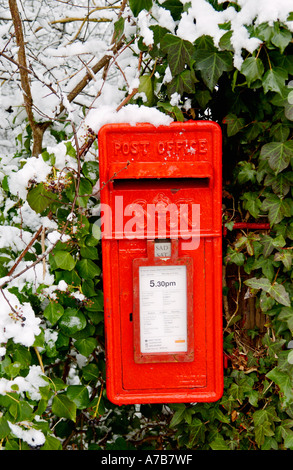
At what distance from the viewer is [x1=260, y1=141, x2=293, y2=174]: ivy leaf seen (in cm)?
186

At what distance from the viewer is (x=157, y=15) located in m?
1.96

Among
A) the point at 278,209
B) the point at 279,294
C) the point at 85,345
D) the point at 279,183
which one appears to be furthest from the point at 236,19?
the point at 85,345

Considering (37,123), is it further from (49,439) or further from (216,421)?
(216,421)

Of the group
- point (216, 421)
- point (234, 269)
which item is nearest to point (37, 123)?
point (234, 269)

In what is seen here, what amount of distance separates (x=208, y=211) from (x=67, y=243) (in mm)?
630

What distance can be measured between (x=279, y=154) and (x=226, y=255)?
547 millimetres

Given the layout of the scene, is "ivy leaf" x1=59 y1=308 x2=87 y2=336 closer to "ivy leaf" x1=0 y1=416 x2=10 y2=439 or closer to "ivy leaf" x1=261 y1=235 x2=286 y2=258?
"ivy leaf" x1=0 y1=416 x2=10 y2=439

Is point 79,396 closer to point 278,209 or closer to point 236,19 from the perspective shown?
point 278,209

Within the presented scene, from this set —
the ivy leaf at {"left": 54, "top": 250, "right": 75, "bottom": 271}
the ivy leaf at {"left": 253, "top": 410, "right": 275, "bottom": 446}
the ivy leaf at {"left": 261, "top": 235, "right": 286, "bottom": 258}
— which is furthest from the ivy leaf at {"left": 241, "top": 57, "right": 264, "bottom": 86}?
the ivy leaf at {"left": 253, "top": 410, "right": 275, "bottom": 446}

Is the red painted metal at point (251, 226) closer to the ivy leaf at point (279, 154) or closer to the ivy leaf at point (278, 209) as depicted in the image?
the ivy leaf at point (278, 209)

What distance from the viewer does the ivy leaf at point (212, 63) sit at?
1.81 metres

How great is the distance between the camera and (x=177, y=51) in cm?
182

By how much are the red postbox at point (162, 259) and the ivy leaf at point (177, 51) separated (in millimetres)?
245

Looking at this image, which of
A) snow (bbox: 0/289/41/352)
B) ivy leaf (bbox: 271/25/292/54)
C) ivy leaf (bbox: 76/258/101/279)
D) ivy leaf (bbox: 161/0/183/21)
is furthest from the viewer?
ivy leaf (bbox: 76/258/101/279)
